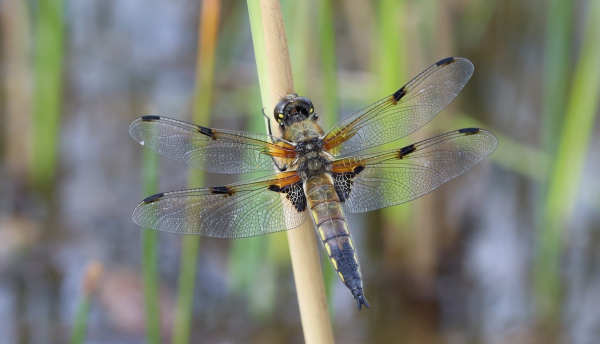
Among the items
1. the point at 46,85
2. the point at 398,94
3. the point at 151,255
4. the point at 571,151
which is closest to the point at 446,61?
the point at 398,94

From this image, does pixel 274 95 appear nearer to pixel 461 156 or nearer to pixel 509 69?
pixel 461 156

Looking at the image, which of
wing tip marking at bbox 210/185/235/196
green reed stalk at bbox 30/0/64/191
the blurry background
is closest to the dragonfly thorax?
wing tip marking at bbox 210/185/235/196

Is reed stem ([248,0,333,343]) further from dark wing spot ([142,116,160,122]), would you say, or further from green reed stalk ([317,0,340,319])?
green reed stalk ([317,0,340,319])

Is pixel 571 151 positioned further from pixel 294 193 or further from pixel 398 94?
pixel 294 193

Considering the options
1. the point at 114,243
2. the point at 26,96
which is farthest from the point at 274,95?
the point at 26,96

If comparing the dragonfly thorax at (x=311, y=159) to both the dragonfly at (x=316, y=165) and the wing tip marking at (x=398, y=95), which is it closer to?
the dragonfly at (x=316, y=165)

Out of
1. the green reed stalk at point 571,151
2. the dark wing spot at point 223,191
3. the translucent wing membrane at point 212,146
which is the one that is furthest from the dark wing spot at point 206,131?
the green reed stalk at point 571,151
